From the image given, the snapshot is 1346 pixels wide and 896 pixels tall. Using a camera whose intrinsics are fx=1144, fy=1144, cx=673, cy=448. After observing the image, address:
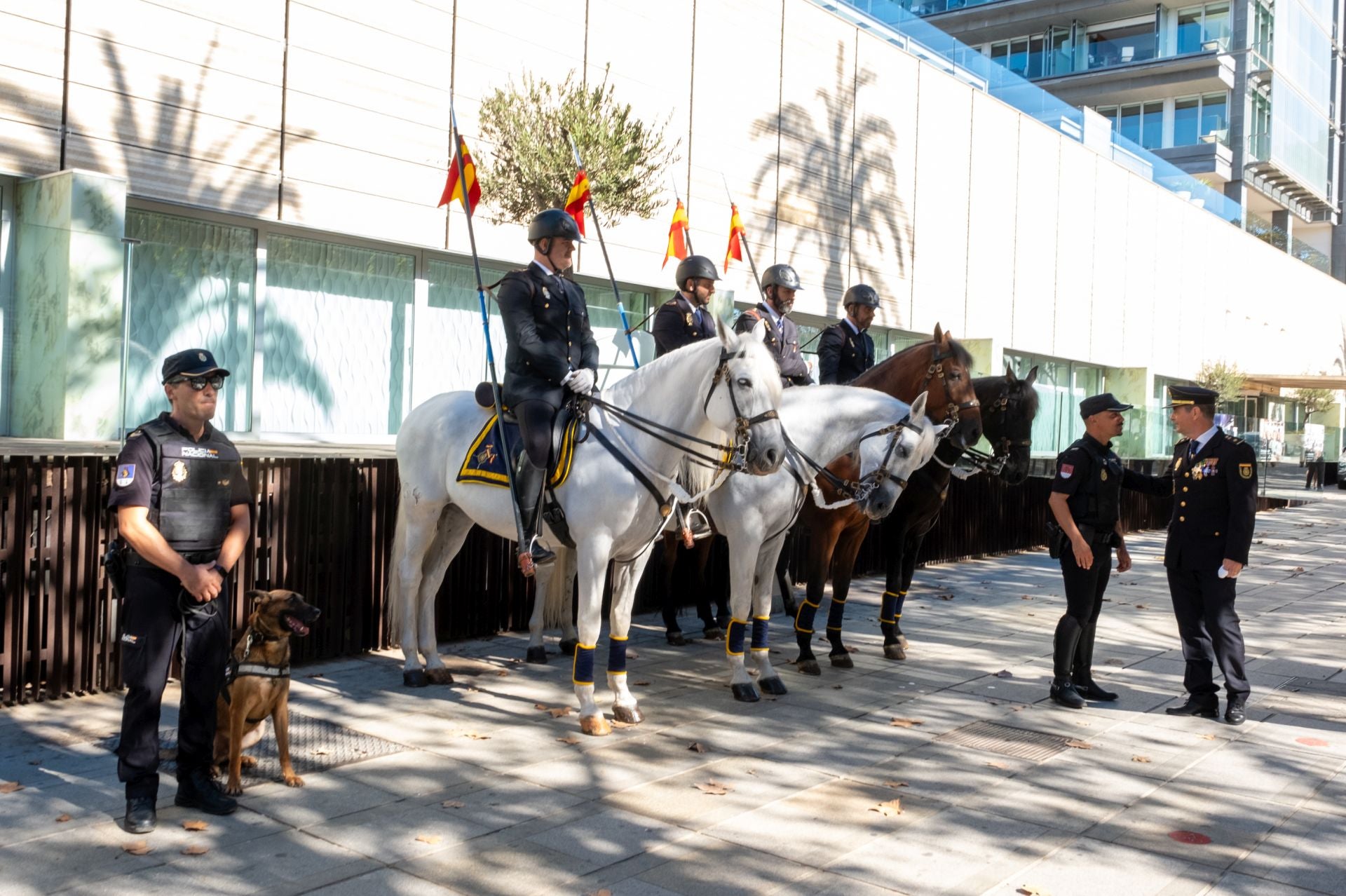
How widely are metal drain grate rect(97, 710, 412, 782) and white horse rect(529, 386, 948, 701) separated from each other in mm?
2351

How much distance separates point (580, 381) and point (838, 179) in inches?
684

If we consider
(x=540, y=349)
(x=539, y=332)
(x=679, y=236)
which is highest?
(x=679, y=236)

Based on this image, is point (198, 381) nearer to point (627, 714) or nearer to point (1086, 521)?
point (627, 714)

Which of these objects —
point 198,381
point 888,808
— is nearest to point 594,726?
point 888,808

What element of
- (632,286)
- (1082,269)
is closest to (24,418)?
(632,286)

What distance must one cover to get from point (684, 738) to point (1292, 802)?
3011 mm

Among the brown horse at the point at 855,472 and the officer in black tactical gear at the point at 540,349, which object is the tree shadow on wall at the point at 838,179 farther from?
the officer in black tactical gear at the point at 540,349

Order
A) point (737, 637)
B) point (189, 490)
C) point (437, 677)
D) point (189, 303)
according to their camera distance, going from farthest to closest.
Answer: point (189, 303) < point (437, 677) < point (737, 637) < point (189, 490)

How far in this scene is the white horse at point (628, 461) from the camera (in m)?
6.15

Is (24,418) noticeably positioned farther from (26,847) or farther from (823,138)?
(823,138)

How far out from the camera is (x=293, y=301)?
14391 millimetres

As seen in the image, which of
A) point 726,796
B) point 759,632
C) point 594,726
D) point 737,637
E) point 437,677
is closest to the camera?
point 726,796

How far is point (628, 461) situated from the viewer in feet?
21.4

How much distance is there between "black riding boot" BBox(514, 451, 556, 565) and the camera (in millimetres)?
6684
